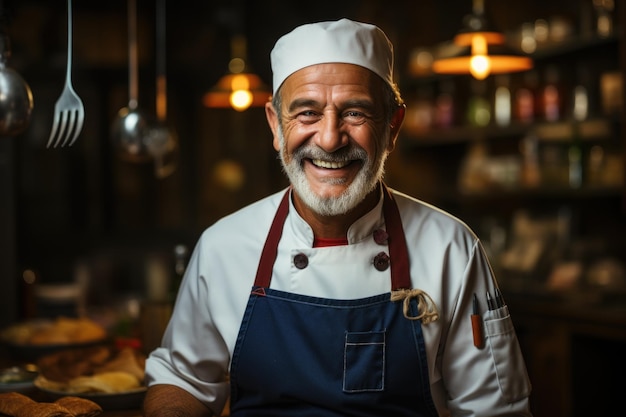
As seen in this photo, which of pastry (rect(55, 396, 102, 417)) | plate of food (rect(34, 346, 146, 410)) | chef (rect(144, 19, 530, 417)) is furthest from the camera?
plate of food (rect(34, 346, 146, 410))

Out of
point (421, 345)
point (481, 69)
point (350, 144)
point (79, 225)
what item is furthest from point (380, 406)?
point (79, 225)

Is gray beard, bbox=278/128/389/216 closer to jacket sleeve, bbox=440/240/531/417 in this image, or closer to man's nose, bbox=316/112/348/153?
man's nose, bbox=316/112/348/153

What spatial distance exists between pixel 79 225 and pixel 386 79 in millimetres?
4512

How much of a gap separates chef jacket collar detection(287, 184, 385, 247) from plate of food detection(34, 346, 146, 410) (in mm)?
526

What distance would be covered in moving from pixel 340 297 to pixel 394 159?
12.4 ft

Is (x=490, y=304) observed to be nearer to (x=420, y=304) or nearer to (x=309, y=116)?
(x=420, y=304)

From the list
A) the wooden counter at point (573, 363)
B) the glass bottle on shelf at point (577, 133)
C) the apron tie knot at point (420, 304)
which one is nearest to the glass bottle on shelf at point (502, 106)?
the glass bottle on shelf at point (577, 133)

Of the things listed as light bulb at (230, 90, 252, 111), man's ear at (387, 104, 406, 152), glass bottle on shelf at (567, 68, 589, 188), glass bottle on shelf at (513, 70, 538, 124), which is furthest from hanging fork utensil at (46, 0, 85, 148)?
glass bottle on shelf at (513, 70, 538, 124)

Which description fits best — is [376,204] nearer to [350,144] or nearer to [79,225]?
[350,144]

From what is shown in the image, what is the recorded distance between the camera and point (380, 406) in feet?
6.55

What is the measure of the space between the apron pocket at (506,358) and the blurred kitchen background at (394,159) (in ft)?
3.28

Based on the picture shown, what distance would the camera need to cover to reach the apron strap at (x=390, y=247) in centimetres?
209

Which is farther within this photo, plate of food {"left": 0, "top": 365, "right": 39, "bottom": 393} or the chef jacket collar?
plate of food {"left": 0, "top": 365, "right": 39, "bottom": 393}

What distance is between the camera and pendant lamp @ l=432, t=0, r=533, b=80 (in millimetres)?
3213
